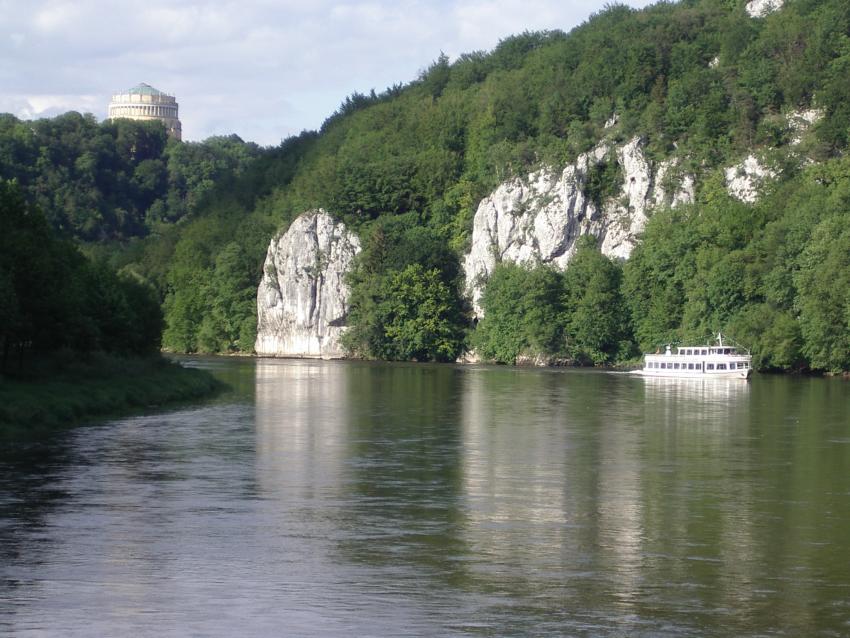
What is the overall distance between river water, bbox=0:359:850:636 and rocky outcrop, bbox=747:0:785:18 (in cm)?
12426

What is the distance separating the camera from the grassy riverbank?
58.2 metres

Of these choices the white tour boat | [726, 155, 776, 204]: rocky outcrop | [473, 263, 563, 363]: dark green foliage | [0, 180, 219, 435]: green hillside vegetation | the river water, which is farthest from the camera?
[726, 155, 776, 204]: rocky outcrop

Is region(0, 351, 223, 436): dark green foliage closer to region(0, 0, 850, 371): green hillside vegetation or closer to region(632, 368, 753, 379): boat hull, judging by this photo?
region(632, 368, 753, 379): boat hull

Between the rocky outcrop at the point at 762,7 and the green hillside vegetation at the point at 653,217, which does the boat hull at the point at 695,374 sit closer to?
the green hillside vegetation at the point at 653,217

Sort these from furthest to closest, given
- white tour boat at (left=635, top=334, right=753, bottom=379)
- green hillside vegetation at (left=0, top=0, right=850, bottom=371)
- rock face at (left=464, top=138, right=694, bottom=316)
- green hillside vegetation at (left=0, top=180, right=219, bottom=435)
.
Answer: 1. rock face at (left=464, top=138, right=694, bottom=316)
2. green hillside vegetation at (left=0, top=0, right=850, bottom=371)
3. white tour boat at (left=635, top=334, right=753, bottom=379)
4. green hillside vegetation at (left=0, top=180, right=219, bottom=435)

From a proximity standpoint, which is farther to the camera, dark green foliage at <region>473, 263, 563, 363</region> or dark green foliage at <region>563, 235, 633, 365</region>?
dark green foliage at <region>473, 263, 563, 363</region>

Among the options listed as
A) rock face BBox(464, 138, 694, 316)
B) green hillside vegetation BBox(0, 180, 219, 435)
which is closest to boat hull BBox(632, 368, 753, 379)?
rock face BBox(464, 138, 694, 316)


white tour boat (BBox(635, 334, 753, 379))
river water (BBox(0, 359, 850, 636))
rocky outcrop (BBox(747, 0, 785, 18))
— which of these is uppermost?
rocky outcrop (BBox(747, 0, 785, 18))

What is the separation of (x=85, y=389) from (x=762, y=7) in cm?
13938

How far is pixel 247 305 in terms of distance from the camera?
196 m

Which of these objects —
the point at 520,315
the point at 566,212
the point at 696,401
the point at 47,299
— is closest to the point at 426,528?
the point at 47,299

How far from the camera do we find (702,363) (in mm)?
120375

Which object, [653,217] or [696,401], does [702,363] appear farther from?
[653,217]

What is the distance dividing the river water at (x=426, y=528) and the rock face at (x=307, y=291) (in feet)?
380
